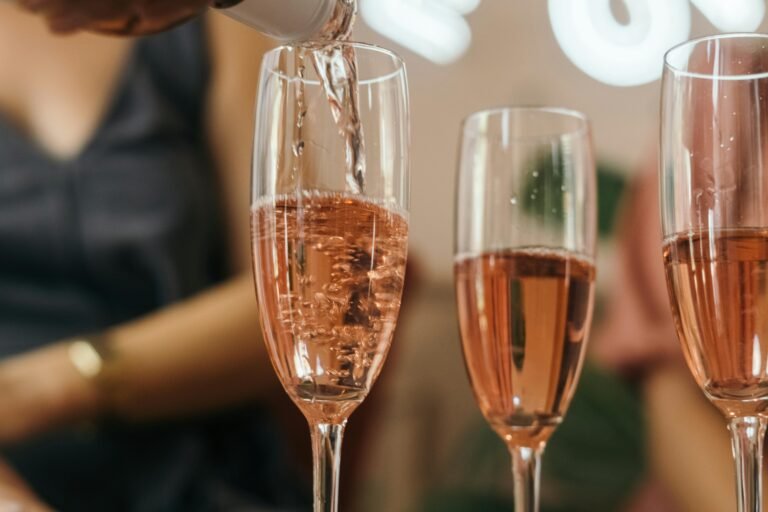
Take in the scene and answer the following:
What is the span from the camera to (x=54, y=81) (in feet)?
4.25

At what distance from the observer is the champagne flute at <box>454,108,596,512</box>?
0.64 meters

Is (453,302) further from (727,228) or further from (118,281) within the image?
(727,228)

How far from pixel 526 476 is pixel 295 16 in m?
0.31

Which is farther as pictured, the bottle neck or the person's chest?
the person's chest

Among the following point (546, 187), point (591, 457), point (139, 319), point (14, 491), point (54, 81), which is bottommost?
point (591, 457)

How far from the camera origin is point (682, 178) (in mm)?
507

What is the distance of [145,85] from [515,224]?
721 mm

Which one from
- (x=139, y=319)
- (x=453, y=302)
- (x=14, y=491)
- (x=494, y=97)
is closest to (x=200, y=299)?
(x=139, y=319)

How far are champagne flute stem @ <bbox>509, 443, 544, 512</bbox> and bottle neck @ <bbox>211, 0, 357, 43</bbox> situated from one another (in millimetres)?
278

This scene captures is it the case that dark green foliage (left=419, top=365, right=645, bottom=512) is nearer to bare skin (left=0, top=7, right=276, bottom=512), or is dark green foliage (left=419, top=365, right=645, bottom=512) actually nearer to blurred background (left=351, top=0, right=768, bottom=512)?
blurred background (left=351, top=0, right=768, bottom=512)

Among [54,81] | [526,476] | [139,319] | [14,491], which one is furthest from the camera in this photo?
[54,81]

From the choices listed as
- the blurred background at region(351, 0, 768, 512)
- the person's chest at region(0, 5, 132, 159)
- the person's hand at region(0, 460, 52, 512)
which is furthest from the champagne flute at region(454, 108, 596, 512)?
the blurred background at region(351, 0, 768, 512)

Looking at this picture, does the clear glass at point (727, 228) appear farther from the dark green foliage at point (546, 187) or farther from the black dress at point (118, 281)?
the black dress at point (118, 281)

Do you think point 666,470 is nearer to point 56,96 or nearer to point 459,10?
point 56,96
